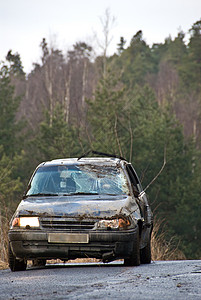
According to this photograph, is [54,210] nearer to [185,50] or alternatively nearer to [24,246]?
[24,246]

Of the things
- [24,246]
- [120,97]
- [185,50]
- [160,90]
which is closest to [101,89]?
[120,97]

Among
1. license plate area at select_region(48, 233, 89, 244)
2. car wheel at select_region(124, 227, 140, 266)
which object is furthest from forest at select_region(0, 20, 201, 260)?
license plate area at select_region(48, 233, 89, 244)

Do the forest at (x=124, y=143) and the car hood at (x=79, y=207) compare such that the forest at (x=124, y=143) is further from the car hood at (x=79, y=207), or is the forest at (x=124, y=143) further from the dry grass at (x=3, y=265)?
the car hood at (x=79, y=207)

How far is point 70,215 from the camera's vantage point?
29.6 ft

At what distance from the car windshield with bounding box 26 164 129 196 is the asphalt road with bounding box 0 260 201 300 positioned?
1.28 meters

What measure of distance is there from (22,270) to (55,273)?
1240 mm

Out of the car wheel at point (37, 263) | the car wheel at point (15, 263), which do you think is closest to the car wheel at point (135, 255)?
the car wheel at point (15, 263)

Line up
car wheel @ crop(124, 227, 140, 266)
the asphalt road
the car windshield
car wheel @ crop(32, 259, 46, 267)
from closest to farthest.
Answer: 1. the asphalt road
2. car wheel @ crop(124, 227, 140, 266)
3. the car windshield
4. car wheel @ crop(32, 259, 46, 267)

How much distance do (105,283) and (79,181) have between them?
10.1ft

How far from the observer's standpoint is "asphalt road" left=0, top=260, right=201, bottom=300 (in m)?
6.23

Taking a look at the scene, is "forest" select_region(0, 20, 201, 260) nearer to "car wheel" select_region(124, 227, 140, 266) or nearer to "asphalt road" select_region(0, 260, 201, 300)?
"car wheel" select_region(124, 227, 140, 266)

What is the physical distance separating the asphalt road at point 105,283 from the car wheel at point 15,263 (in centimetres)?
28

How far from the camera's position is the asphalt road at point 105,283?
623 cm

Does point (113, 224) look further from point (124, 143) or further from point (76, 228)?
point (124, 143)
